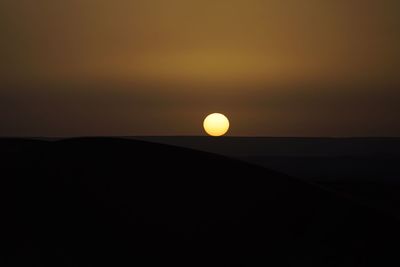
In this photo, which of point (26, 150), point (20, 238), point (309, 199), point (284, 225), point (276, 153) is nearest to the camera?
point (20, 238)

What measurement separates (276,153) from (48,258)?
1881 mm

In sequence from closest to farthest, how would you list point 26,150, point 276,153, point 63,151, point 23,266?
point 23,266, point 63,151, point 26,150, point 276,153

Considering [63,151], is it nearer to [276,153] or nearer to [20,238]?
[20,238]

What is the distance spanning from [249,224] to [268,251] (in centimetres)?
12

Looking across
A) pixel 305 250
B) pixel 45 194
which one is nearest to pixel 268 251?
pixel 305 250

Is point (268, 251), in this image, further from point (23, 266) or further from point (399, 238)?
point (23, 266)

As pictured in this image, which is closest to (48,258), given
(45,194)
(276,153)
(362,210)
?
(45,194)

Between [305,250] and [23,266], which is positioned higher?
[305,250]

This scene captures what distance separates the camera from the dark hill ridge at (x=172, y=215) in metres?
1.33

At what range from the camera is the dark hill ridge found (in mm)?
1325

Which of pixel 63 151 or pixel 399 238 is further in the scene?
pixel 63 151

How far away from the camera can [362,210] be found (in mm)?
1538

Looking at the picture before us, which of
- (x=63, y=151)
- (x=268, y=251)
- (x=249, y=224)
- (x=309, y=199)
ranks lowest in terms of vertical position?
(x=268, y=251)

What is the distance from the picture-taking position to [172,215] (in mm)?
1493
